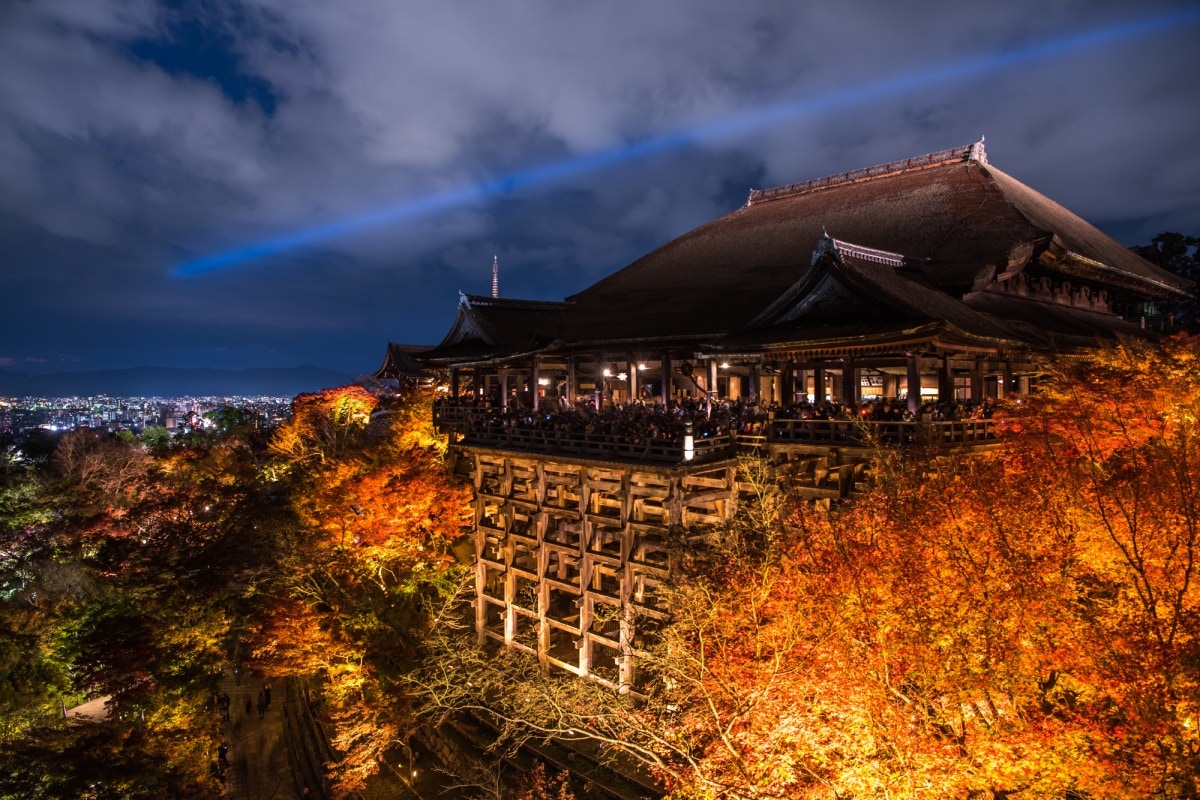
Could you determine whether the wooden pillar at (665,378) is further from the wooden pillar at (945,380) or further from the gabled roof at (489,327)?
the wooden pillar at (945,380)

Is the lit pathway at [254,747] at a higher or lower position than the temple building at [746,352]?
lower

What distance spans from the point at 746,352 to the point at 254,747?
75.0 feet

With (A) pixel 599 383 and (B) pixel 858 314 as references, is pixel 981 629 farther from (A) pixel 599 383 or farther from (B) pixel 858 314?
(A) pixel 599 383

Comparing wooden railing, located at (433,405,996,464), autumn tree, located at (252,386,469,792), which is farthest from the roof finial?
autumn tree, located at (252,386,469,792)

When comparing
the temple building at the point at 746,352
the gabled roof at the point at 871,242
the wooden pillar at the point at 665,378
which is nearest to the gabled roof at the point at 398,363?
the temple building at the point at 746,352

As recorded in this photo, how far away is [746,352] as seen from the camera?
1830 centimetres

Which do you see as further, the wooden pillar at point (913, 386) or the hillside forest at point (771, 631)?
the wooden pillar at point (913, 386)

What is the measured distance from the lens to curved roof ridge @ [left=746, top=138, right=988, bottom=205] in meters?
28.0

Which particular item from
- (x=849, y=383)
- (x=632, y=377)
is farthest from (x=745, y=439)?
(x=632, y=377)

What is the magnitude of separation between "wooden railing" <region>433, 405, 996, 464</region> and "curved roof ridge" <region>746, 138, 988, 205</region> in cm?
1760

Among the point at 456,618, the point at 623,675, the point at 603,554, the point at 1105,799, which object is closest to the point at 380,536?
the point at 456,618

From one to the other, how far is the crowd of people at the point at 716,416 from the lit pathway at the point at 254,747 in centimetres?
1433

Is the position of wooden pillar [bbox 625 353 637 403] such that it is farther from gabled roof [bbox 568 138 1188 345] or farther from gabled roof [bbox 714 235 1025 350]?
gabled roof [bbox 714 235 1025 350]

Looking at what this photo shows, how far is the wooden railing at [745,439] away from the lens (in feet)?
48.8
